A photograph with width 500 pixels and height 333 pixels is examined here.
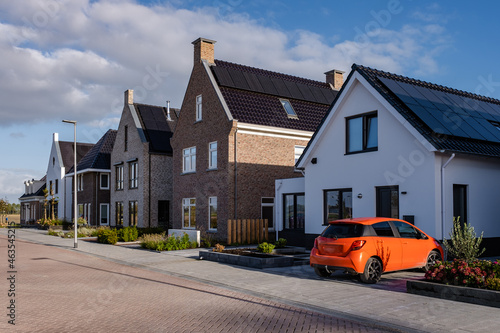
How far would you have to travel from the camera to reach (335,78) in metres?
33.6

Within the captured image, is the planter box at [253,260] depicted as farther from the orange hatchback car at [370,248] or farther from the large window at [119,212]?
the large window at [119,212]

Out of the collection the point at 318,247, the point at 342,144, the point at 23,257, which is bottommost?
the point at 23,257

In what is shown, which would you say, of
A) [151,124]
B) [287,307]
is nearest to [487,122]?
[287,307]

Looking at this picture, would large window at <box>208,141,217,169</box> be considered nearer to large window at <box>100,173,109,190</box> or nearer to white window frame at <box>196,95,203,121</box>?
white window frame at <box>196,95,203,121</box>

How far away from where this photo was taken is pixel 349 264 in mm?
11070

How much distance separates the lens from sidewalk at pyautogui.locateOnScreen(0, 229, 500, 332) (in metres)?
7.55

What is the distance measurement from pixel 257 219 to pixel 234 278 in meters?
11.6

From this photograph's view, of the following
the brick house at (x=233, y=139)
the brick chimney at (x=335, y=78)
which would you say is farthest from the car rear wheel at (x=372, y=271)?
the brick chimney at (x=335, y=78)

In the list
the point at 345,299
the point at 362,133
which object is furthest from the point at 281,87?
the point at 345,299

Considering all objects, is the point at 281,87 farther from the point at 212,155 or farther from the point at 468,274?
→ the point at 468,274

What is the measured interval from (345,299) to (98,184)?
3626 cm

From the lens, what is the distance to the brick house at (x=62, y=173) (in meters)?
48.6

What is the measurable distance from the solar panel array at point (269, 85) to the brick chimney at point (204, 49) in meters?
1.08

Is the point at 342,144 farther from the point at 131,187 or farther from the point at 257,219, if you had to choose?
the point at 131,187
